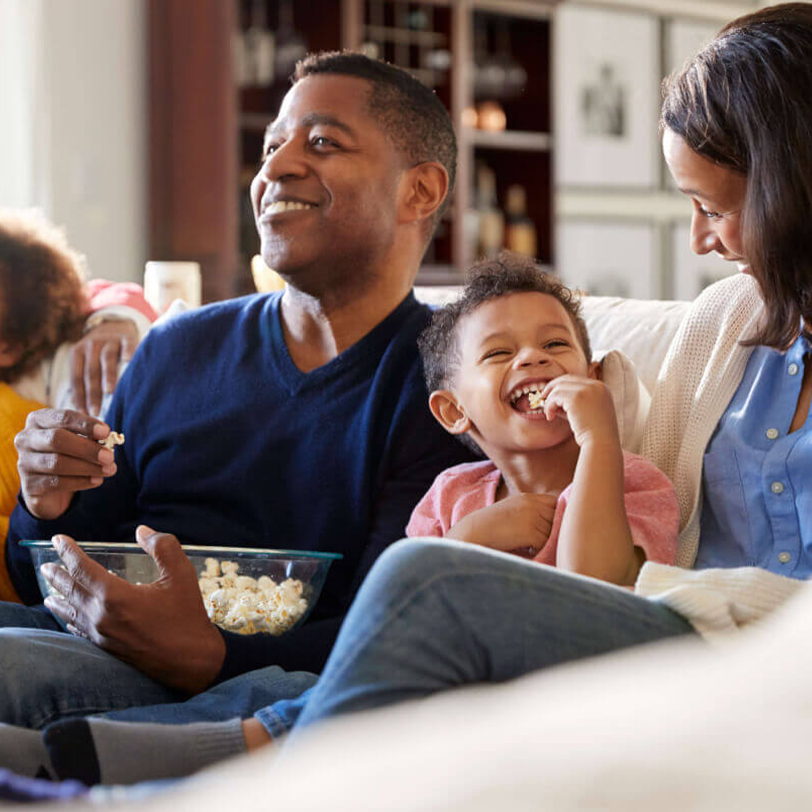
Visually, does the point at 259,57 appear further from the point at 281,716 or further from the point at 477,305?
the point at 281,716

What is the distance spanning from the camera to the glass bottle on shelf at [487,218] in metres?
4.61

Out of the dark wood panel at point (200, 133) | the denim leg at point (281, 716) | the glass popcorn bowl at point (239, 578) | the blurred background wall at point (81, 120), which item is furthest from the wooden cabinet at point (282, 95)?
the denim leg at point (281, 716)

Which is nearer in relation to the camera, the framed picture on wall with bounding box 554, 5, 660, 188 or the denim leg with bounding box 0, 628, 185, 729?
the denim leg with bounding box 0, 628, 185, 729

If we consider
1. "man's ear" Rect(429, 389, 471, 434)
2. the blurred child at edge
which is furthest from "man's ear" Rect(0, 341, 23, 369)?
"man's ear" Rect(429, 389, 471, 434)

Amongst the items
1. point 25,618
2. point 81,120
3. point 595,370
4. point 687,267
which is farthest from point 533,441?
point 687,267

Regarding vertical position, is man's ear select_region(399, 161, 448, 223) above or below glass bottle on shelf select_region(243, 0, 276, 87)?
below

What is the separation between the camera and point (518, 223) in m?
4.70

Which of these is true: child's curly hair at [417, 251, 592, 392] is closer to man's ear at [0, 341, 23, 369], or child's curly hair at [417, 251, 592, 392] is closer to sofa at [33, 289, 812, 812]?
man's ear at [0, 341, 23, 369]

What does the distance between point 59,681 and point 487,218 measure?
3.59 meters

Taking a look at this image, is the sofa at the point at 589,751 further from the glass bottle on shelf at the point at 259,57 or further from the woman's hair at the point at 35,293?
the glass bottle on shelf at the point at 259,57

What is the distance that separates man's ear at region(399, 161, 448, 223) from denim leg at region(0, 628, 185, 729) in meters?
0.79

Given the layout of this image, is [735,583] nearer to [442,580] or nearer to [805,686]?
[442,580]

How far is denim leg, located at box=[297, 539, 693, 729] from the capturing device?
0.87 metres

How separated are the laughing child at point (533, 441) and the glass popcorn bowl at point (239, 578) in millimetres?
174
